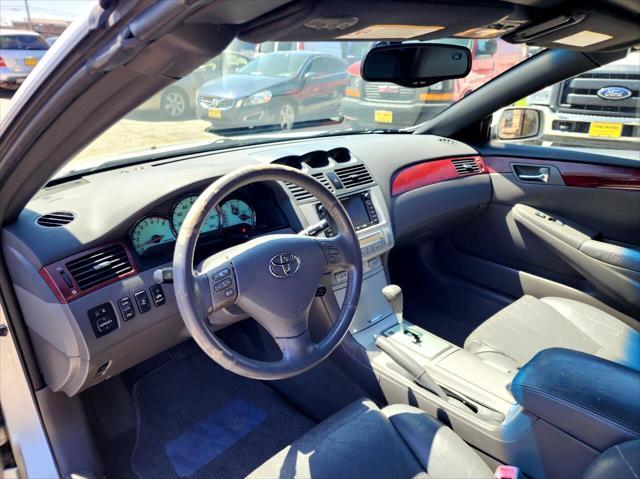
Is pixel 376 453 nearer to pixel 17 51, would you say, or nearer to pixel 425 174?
pixel 425 174

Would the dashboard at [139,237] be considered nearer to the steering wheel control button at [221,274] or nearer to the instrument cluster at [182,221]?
the instrument cluster at [182,221]

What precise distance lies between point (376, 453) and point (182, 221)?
1051 millimetres

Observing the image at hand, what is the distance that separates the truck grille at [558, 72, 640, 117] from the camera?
3.37m

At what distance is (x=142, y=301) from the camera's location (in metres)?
1.78

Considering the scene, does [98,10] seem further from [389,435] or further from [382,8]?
[389,435]

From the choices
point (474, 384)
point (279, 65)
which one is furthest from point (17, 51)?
point (474, 384)

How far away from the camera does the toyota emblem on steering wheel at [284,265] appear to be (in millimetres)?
1537

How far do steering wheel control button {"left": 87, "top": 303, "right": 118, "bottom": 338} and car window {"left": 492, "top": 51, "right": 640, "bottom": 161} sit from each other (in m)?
2.46

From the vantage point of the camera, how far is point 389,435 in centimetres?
162

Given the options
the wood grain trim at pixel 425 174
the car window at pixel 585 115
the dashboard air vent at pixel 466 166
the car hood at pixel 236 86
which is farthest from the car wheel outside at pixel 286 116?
the car window at pixel 585 115

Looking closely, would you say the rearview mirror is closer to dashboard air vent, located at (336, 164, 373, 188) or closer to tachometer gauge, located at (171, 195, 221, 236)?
dashboard air vent, located at (336, 164, 373, 188)

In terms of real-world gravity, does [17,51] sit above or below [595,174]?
A: above

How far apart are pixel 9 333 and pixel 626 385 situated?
185 centimetres

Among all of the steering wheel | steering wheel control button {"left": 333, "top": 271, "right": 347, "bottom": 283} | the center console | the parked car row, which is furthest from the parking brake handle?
the parked car row
